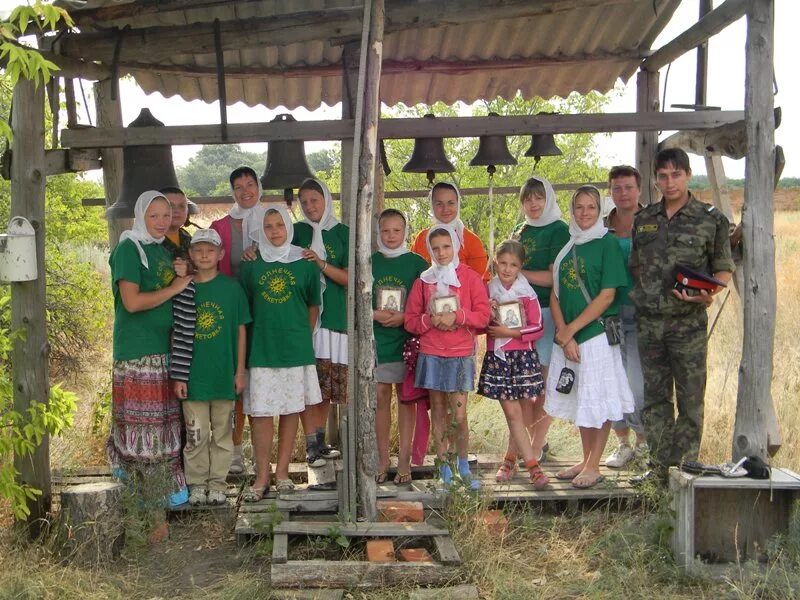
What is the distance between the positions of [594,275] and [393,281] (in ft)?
4.16

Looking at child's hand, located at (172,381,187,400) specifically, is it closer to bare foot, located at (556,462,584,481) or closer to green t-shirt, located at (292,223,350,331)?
green t-shirt, located at (292,223,350,331)

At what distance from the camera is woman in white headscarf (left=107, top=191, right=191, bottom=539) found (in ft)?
16.4

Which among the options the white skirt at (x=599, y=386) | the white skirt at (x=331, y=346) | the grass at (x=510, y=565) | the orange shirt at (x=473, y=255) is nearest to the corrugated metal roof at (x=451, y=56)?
the orange shirt at (x=473, y=255)

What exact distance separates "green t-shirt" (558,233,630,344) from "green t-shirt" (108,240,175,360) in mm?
2484

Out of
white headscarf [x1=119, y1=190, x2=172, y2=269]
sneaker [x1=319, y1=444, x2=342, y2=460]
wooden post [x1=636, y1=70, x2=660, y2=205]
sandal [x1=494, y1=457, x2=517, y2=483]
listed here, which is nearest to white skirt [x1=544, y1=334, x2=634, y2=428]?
sandal [x1=494, y1=457, x2=517, y2=483]

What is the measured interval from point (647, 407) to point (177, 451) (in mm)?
2985

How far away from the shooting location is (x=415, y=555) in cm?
442

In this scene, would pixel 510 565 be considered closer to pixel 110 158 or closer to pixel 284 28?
pixel 284 28

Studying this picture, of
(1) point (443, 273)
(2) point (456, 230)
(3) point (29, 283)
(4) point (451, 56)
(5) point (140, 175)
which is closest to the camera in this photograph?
(3) point (29, 283)

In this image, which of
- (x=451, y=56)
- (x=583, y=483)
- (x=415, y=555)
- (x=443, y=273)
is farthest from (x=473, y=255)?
(x=415, y=555)

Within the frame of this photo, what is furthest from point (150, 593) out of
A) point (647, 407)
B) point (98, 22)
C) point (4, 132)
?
point (98, 22)

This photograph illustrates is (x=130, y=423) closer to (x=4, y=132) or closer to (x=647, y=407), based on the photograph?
(x=4, y=132)

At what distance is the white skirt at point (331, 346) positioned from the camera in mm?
5457

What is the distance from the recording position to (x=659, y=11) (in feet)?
20.2
